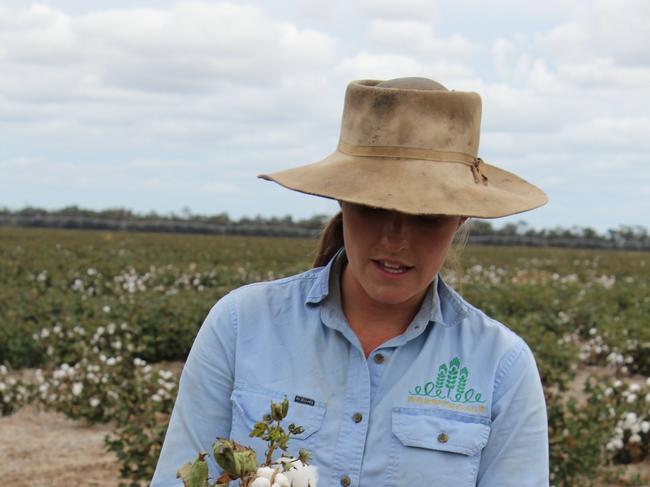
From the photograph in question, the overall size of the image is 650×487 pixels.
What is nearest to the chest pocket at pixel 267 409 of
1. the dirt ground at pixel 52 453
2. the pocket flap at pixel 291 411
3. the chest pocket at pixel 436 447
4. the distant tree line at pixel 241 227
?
the pocket flap at pixel 291 411

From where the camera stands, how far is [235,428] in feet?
5.98

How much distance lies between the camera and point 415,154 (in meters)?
1.80

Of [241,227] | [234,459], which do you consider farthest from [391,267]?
[241,227]

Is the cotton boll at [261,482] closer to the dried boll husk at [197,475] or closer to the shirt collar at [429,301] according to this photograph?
the dried boll husk at [197,475]

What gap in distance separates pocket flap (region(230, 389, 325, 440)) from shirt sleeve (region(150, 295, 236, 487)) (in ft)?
0.15

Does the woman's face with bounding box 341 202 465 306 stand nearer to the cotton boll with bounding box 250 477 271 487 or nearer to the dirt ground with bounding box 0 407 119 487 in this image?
the cotton boll with bounding box 250 477 271 487

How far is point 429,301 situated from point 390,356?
0.44 ft

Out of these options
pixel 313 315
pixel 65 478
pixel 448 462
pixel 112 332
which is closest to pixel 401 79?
pixel 313 315

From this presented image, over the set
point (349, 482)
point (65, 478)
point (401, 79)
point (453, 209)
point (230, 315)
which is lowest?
point (65, 478)

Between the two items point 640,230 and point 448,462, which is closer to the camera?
point 448,462

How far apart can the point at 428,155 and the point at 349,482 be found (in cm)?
58

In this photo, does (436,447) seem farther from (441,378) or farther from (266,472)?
(266,472)

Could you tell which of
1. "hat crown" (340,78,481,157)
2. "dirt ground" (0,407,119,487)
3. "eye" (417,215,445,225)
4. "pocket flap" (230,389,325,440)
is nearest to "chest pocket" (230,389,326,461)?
"pocket flap" (230,389,325,440)

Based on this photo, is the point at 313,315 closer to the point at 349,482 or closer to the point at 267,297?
the point at 267,297
